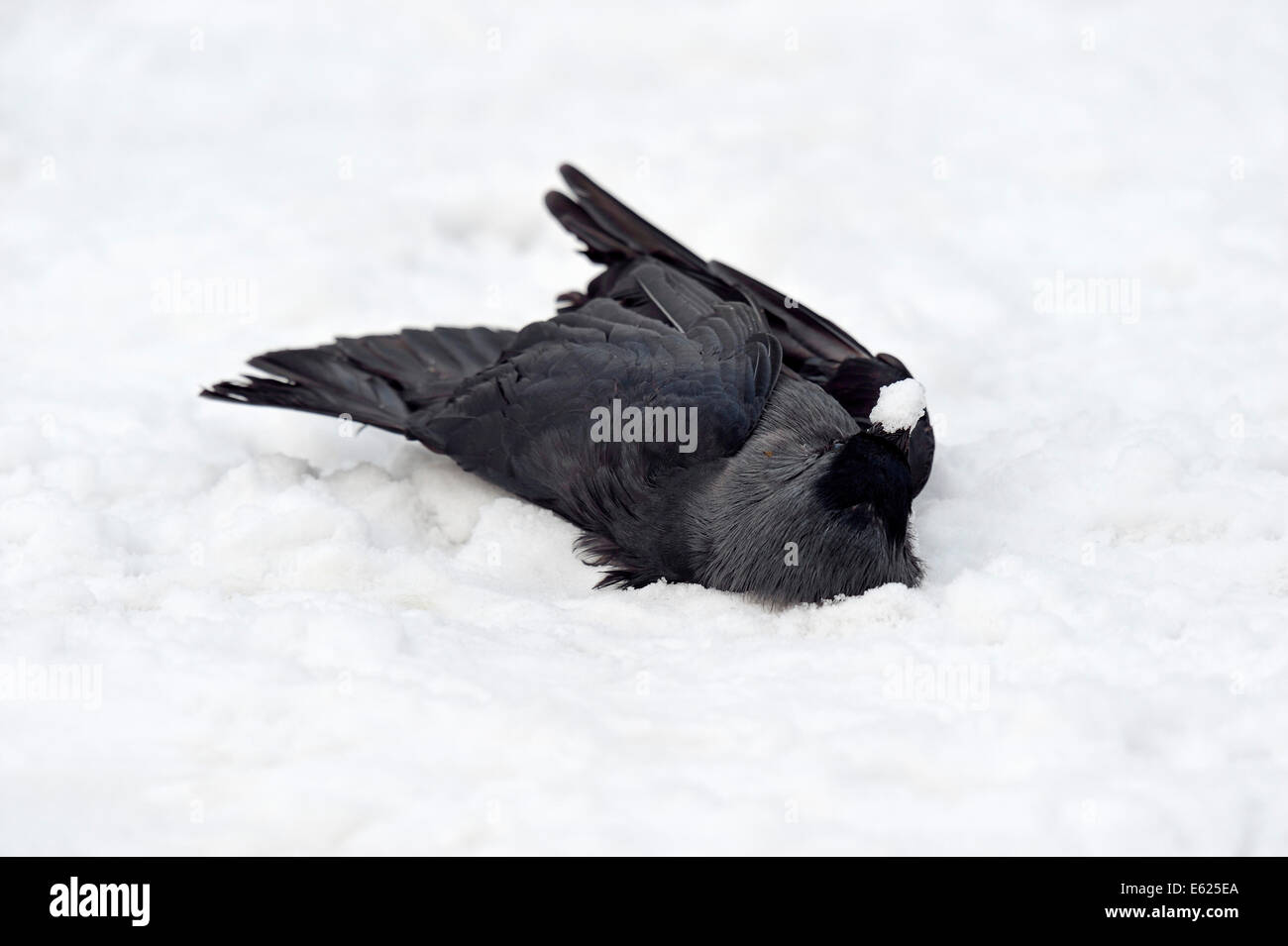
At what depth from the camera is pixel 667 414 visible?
337 cm

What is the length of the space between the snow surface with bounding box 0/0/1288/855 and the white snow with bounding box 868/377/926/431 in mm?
395

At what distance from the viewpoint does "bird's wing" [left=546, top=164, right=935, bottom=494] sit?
3676 millimetres

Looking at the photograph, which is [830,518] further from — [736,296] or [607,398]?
[736,296]

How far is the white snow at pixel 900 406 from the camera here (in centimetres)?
307

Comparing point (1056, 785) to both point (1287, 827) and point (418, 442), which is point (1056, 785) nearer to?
point (1287, 827)

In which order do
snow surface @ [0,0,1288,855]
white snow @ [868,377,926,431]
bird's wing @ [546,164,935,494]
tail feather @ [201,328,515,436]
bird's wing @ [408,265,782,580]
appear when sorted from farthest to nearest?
tail feather @ [201,328,515,436]
bird's wing @ [546,164,935,494]
bird's wing @ [408,265,782,580]
white snow @ [868,377,926,431]
snow surface @ [0,0,1288,855]

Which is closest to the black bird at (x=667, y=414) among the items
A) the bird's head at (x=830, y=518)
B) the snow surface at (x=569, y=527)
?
the bird's head at (x=830, y=518)

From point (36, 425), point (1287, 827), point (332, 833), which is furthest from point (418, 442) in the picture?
point (1287, 827)

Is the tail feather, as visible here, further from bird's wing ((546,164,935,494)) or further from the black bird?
bird's wing ((546,164,935,494))

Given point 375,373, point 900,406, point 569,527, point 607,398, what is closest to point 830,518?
point 900,406

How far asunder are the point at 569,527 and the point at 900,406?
1047mm

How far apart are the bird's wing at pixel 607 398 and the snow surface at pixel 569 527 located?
175 millimetres

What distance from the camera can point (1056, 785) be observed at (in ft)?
7.92

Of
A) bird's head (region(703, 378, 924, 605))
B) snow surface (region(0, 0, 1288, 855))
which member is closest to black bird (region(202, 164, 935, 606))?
bird's head (region(703, 378, 924, 605))
